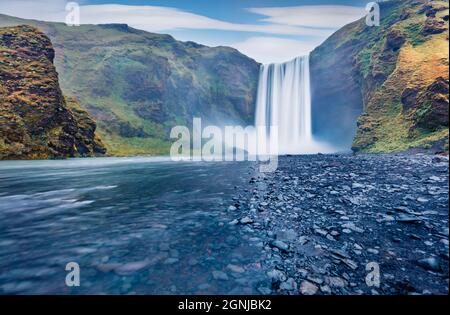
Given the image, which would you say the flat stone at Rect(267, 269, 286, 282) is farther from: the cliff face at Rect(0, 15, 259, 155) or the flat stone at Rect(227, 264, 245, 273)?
the cliff face at Rect(0, 15, 259, 155)

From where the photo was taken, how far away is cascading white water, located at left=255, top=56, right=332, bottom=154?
77125 mm

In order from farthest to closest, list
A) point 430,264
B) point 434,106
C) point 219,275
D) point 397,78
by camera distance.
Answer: point 397,78 → point 434,106 → point 219,275 → point 430,264

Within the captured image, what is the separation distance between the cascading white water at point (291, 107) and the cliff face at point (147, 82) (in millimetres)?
24052

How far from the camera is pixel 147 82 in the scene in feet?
329

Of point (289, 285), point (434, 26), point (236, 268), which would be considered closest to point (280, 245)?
point (236, 268)

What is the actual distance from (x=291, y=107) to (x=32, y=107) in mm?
73532

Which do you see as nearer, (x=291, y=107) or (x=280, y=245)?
(x=280, y=245)

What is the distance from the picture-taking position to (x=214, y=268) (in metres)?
4.48

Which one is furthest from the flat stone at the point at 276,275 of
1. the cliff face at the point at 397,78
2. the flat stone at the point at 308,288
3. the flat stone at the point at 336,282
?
the cliff face at the point at 397,78

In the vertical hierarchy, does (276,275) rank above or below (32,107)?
below

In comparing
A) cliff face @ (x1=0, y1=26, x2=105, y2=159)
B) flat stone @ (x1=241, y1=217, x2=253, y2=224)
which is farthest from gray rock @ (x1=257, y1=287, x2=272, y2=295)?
cliff face @ (x1=0, y1=26, x2=105, y2=159)

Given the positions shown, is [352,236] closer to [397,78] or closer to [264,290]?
[264,290]
